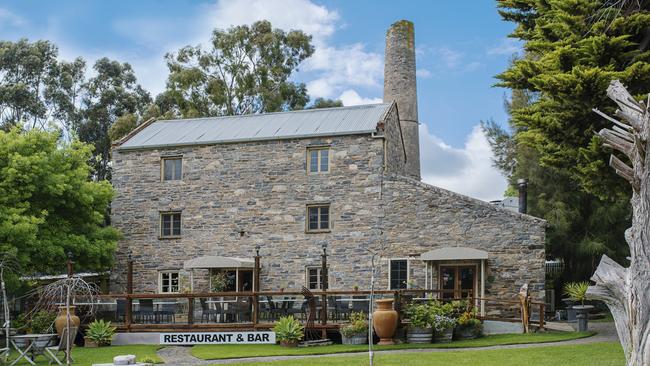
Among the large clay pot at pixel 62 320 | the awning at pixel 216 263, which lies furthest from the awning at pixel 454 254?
the large clay pot at pixel 62 320

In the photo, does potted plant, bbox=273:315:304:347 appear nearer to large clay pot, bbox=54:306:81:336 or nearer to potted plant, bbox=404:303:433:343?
potted plant, bbox=404:303:433:343

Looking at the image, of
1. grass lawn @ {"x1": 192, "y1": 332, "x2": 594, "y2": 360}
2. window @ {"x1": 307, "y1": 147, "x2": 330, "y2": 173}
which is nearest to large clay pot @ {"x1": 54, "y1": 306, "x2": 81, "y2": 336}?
grass lawn @ {"x1": 192, "y1": 332, "x2": 594, "y2": 360}

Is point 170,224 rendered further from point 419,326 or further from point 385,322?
point 419,326

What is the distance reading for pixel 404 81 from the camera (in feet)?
125

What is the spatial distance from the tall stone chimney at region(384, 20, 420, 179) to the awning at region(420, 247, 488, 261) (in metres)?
14.4

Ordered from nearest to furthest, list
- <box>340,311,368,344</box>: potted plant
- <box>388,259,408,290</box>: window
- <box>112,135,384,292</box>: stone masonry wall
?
1. <box>340,311,368,344</box>: potted plant
2. <box>388,259,408,290</box>: window
3. <box>112,135,384,292</box>: stone masonry wall

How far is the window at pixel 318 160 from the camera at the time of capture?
1027 inches

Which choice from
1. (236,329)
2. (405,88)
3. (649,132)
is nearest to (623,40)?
(649,132)

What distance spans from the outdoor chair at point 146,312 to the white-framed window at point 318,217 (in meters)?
6.09

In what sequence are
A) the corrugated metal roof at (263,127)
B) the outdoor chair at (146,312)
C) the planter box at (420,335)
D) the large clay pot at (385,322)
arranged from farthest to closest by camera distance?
the corrugated metal roof at (263,127) < the outdoor chair at (146,312) < the planter box at (420,335) < the large clay pot at (385,322)

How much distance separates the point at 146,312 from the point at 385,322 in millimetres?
7644

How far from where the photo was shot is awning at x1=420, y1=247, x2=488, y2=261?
2306cm

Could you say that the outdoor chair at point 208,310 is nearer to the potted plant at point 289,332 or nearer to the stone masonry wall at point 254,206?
the potted plant at point 289,332

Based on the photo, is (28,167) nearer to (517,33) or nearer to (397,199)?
(397,199)
